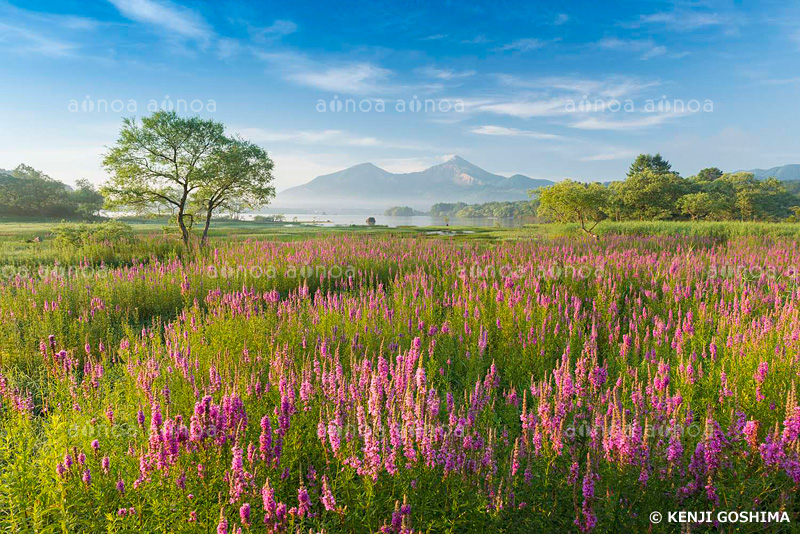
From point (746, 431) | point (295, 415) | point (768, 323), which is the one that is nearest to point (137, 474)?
point (295, 415)

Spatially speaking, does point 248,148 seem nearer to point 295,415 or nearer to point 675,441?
point 295,415

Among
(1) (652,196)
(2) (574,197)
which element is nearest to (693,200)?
(1) (652,196)

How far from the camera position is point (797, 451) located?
8.08 ft

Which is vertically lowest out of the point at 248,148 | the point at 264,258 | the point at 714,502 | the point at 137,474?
the point at 714,502

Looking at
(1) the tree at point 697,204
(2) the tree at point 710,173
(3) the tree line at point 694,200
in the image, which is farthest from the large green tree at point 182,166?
(2) the tree at point 710,173

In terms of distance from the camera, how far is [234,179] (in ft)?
71.4

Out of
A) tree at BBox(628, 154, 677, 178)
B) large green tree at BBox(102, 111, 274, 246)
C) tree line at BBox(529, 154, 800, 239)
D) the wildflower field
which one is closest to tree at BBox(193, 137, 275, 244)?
large green tree at BBox(102, 111, 274, 246)

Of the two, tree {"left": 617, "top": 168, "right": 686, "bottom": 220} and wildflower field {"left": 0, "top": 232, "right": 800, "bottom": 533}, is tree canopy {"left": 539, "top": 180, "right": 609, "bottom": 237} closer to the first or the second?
wildflower field {"left": 0, "top": 232, "right": 800, "bottom": 533}

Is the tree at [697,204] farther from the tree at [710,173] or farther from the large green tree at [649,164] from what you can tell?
the tree at [710,173]

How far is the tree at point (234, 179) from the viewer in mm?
20828

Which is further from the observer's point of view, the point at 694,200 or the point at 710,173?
the point at 710,173

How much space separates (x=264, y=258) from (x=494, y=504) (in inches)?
441

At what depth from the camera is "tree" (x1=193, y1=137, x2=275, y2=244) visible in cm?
2083

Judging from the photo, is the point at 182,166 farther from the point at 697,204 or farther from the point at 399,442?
the point at 697,204
